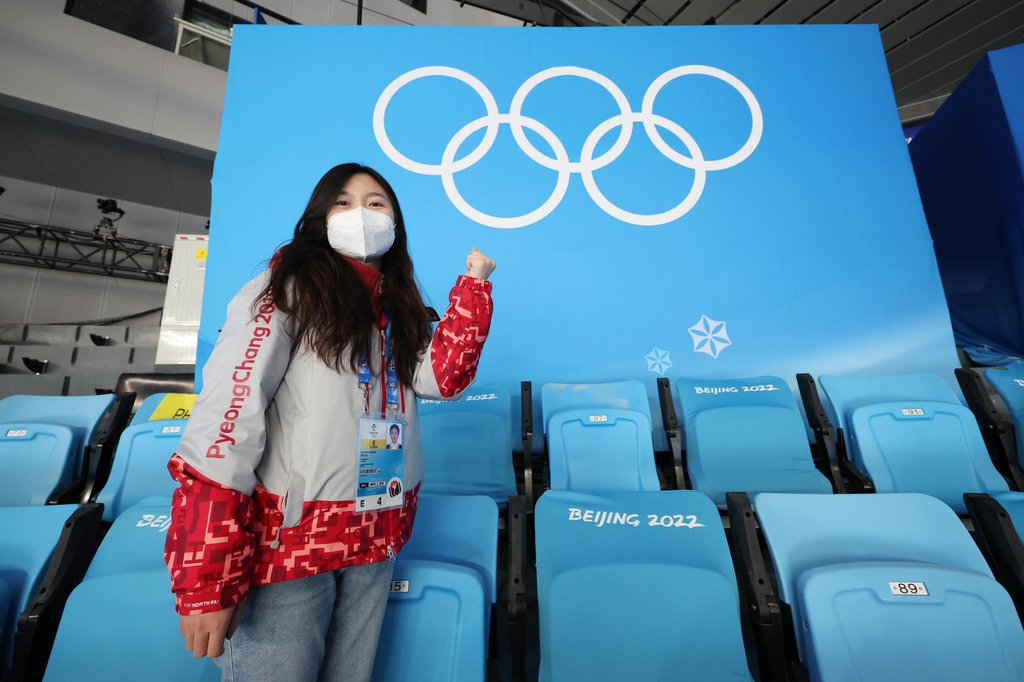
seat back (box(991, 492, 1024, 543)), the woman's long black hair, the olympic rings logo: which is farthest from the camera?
the olympic rings logo

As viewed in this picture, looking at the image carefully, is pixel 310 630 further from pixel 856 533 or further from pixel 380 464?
pixel 856 533

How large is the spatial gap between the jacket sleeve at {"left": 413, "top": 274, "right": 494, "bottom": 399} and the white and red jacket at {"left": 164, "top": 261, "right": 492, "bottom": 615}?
13 cm

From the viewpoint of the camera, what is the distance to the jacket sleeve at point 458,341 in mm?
1204

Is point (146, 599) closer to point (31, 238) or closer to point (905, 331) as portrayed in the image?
point (905, 331)

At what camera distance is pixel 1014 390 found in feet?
8.87

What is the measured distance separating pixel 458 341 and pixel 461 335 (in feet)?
0.05

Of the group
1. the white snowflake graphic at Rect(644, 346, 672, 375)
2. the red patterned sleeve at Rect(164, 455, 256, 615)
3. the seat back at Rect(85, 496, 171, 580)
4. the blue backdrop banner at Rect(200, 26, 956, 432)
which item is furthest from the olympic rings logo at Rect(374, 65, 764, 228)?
the red patterned sleeve at Rect(164, 455, 256, 615)

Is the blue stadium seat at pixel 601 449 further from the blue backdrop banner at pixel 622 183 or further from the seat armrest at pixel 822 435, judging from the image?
the seat armrest at pixel 822 435

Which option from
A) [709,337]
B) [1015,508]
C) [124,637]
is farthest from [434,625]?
[709,337]

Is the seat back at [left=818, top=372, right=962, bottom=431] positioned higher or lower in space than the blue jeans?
higher

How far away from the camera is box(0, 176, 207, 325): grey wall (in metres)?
10.1

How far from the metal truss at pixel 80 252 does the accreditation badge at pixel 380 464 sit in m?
12.8

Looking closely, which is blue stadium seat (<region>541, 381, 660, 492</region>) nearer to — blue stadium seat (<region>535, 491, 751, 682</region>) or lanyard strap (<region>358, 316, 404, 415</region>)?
blue stadium seat (<region>535, 491, 751, 682</region>)

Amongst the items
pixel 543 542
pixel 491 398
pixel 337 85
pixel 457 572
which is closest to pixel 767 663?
pixel 543 542
